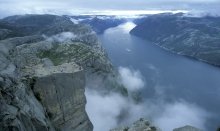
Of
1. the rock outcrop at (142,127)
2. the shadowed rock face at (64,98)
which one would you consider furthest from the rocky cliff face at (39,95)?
the rock outcrop at (142,127)

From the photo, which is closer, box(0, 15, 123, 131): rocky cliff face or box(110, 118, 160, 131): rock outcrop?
box(0, 15, 123, 131): rocky cliff face

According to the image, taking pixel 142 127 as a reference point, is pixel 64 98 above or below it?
above

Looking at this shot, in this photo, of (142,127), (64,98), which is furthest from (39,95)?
(142,127)

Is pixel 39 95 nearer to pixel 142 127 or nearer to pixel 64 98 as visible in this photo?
pixel 64 98

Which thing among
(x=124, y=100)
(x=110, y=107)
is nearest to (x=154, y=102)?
(x=124, y=100)

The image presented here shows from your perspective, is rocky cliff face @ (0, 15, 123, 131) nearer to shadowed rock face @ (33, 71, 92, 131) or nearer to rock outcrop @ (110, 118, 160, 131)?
shadowed rock face @ (33, 71, 92, 131)

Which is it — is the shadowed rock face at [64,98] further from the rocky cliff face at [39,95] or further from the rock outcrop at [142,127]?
the rock outcrop at [142,127]

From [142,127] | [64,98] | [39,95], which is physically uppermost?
[39,95]

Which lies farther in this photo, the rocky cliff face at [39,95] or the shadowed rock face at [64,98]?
the shadowed rock face at [64,98]

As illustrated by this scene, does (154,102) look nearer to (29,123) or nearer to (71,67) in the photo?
(71,67)

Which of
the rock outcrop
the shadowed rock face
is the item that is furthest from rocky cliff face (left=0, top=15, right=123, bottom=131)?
the rock outcrop

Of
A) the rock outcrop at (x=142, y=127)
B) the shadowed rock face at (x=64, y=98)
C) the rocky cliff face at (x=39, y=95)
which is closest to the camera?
the rocky cliff face at (x=39, y=95)
